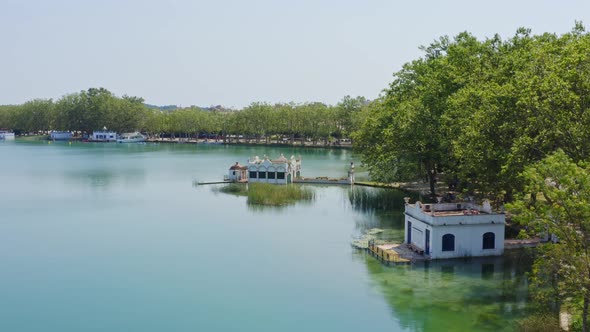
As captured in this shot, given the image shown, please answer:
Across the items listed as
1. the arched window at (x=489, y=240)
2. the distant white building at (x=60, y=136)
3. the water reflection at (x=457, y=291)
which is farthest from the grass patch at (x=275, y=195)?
the distant white building at (x=60, y=136)

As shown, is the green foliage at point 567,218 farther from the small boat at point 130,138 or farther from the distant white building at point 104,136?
the distant white building at point 104,136

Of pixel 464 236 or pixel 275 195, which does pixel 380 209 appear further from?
pixel 464 236

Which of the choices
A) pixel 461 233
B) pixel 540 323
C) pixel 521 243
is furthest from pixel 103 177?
pixel 540 323

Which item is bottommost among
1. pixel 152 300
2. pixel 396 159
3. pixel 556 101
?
pixel 152 300

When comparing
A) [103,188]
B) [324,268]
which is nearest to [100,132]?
[103,188]

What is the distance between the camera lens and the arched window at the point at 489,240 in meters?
30.2

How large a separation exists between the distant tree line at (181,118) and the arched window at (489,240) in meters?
85.1

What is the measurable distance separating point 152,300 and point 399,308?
10.4 metres

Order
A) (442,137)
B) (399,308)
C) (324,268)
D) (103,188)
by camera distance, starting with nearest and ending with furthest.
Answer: (399,308)
(324,268)
(442,137)
(103,188)

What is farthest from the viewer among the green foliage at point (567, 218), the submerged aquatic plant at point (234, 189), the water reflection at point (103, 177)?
the water reflection at point (103, 177)

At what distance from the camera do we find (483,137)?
2931cm

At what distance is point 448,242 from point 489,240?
7.49 ft

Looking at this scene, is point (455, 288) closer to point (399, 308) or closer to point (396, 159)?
point (399, 308)

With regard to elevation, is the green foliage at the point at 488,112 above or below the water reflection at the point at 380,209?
above
